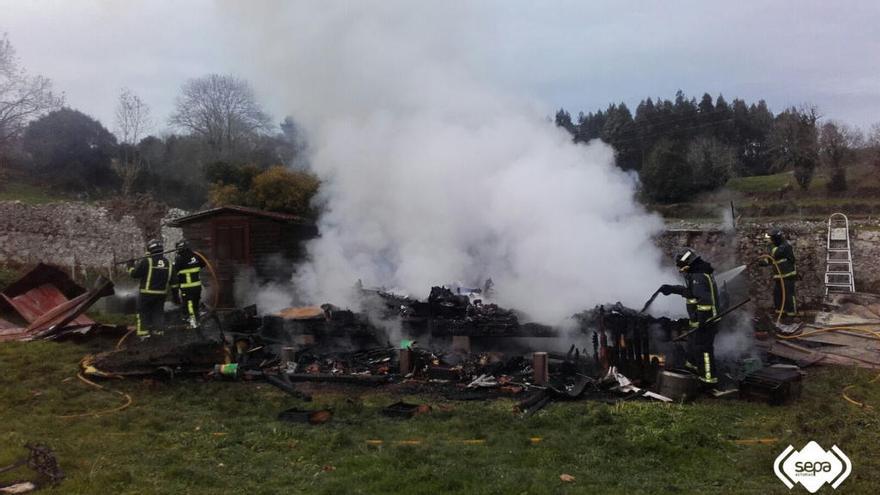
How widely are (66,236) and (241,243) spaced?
784cm

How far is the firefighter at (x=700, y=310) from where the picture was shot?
8.72 m

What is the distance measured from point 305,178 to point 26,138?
17.1m

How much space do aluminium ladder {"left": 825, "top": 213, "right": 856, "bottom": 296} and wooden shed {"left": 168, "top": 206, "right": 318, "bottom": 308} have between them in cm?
1281

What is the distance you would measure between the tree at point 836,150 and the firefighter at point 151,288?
22.8 meters

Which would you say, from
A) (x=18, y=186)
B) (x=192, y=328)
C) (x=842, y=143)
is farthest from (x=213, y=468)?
(x=842, y=143)

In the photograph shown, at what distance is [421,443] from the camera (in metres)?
6.48

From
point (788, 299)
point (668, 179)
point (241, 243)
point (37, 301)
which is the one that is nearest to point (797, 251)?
point (788, 299)

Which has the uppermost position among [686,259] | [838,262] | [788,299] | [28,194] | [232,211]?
[28,194]

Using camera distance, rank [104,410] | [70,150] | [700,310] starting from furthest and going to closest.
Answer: [70,150], [700,310], [104,410]

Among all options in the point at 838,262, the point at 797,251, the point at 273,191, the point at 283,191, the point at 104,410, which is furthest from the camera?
the point at 273,191

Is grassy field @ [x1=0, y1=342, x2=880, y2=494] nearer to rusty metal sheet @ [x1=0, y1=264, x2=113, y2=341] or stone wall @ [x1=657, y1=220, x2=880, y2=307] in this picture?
rusty metal sheet @ [x1=0, y1=264, x2=113, y2=341]

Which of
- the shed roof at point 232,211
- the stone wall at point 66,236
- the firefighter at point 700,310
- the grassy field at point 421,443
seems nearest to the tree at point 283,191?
the shed roof at point 232,211

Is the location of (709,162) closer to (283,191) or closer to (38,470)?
(283,191)

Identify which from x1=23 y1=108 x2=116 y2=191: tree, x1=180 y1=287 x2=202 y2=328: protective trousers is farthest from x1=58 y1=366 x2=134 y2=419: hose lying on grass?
x1=23 y1=108 x2=116 y2=191: tree
